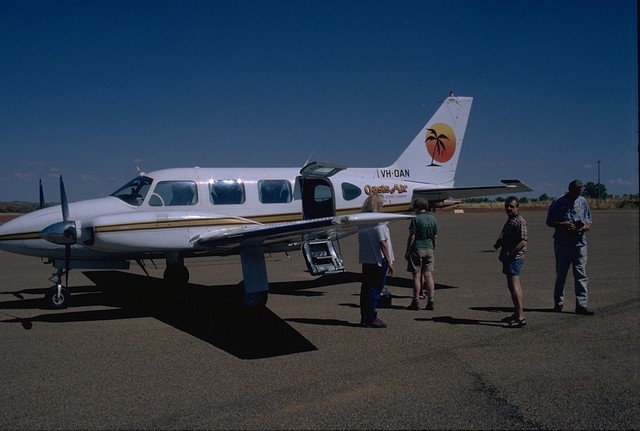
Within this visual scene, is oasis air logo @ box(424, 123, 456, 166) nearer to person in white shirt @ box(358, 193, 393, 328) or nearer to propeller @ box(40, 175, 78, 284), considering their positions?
person in white shirt @ box(358, 193, 393, 328)

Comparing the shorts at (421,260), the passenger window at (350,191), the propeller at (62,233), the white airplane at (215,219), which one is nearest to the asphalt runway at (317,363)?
the shorts at (421,260)

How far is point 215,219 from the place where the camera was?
8961 millimetres

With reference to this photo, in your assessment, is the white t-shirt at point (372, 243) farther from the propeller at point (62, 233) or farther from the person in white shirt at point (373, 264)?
the propeller at point (62, 233)

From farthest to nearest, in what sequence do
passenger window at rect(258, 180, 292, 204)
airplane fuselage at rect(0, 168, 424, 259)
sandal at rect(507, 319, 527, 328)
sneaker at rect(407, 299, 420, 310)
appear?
passenger window at rect(258, 180, 292, 204)
sneaker at rect(407, 299, 420, 310)
airplane fuselage at rect(0, 168, 424, 259)
sandal at rect(507, 319, 527, 328)

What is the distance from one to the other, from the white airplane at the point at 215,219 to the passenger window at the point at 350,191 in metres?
0.02

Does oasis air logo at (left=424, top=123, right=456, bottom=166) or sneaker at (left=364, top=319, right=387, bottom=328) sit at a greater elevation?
oasis air logo at (left=424, top=123, right=456, bottom=166)

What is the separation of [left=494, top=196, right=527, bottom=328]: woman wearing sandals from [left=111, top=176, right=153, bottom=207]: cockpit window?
6.14 m

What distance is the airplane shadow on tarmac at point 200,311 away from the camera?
6874 millimetres

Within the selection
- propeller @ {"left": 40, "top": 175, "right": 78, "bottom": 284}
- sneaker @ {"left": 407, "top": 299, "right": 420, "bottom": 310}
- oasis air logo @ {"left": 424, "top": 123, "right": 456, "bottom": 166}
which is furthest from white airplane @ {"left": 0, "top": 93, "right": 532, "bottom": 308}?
oasis air logo @ {"left": 424, "top": 123, "right": 456, "bottom": 166}

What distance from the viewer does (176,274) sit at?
1030cm

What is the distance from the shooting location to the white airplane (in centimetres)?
816

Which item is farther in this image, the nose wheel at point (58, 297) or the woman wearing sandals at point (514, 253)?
the nose wheel at point (58, 297)

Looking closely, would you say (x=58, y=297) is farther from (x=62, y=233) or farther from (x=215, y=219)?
(x=215, y=219)

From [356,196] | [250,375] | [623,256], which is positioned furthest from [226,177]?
[623,256]
